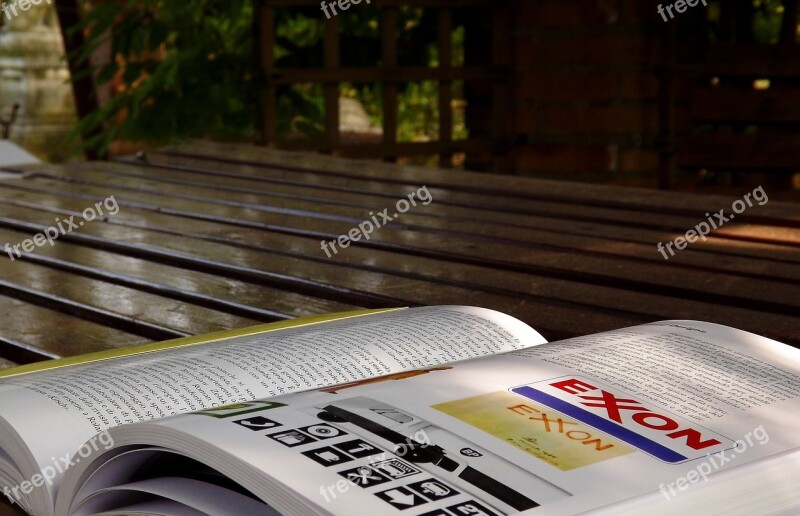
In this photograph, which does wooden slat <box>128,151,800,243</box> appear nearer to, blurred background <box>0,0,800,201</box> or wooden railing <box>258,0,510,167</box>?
wooden railing <box>258,0,510,167</box>

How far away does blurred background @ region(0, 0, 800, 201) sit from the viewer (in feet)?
14.0

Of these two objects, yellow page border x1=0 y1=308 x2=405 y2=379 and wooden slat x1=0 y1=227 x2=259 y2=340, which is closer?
yellow page border x1=0 y1=308 x2=405 y2=379

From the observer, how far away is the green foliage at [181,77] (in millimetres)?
4223

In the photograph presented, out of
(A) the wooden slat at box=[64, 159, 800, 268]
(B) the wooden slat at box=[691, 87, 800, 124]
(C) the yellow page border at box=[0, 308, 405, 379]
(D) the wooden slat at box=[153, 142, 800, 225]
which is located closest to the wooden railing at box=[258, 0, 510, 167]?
(B) the wooden slat at box=[691, 87, 800, 124]

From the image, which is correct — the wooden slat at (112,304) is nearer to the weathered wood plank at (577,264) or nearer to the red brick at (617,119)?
the weathered wood plank at (577,264)

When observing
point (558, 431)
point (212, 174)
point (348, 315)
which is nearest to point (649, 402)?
point (558, 431)

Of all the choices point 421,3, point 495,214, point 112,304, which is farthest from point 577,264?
point 421,3

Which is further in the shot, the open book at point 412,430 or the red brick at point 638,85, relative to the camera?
the red brick at point 638,85

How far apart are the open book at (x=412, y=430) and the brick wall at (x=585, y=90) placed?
11.8 feet

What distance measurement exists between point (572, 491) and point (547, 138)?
13.1ft

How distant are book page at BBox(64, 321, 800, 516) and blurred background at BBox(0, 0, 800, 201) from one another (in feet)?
11.2

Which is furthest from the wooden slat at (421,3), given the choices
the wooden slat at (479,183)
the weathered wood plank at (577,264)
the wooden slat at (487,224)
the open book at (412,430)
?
the open book at (412,430)

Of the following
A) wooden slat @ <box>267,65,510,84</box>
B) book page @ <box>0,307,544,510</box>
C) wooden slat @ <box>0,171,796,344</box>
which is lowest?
wooden slat @ <box>0,171,796,344</box>

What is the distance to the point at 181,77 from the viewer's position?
439 cm
